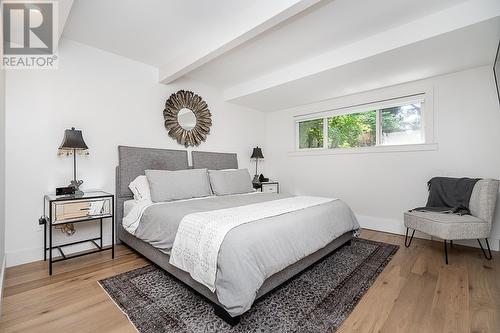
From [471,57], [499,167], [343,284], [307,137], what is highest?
[471,57]

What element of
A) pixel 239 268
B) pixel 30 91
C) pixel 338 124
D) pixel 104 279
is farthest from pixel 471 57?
pixel 30 91

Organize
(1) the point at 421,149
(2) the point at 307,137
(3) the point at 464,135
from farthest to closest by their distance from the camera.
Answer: (2) the point at 307,137
(1) the point at 421,149
(3) the point at 464,135

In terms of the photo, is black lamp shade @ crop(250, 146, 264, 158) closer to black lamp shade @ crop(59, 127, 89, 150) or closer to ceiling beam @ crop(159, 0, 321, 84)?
ceiling beam @ crop(159, 0, 321, 84)

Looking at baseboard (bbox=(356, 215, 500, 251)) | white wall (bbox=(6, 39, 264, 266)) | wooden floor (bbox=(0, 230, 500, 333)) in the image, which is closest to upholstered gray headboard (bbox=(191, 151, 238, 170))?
white wall (bbox=(6, 39, 264, 266))

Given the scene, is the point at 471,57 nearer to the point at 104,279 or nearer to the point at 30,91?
the point at 104,279

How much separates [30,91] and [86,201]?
1302 mm

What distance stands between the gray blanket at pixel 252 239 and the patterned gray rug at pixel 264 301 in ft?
0.78

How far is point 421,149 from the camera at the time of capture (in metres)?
3.39

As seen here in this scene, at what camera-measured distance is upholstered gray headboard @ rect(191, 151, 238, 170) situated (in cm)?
389

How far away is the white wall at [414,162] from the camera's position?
9.67ft

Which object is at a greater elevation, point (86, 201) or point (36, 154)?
point (36, 154)

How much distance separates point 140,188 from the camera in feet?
9.55

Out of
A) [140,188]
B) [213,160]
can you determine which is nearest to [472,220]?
[213,160]

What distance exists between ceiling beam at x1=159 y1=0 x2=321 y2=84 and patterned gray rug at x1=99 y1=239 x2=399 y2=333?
2.25 m
